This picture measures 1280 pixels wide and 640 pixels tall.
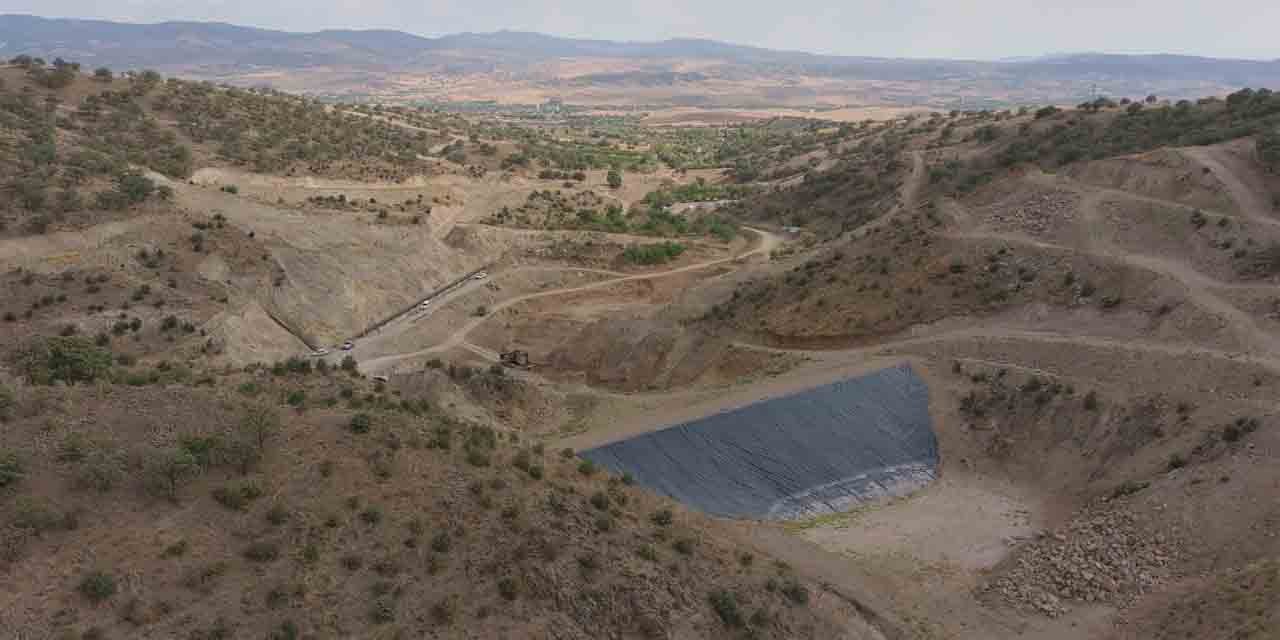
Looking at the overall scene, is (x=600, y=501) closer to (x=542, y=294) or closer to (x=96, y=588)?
(x=96, y=588)

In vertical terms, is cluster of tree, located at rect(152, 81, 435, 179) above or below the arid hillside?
above

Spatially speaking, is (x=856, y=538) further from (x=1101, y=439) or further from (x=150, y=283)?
(x=150, y=283)

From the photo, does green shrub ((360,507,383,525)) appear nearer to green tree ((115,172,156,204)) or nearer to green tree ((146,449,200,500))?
green tree ((146,449,200,500))

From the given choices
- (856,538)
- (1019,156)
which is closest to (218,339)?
(856,538)

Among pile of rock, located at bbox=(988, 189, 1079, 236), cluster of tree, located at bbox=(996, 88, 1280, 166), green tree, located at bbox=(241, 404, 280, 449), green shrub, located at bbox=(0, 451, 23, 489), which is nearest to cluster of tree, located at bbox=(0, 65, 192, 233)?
green tree, located at bbox=(241, 404, 280, 449)

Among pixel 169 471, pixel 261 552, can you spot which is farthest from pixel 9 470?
pixel 261 552

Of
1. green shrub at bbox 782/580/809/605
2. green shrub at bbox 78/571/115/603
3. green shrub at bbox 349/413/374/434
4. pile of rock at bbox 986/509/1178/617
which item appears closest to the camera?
green shrub at bbox 78/571/115/603
